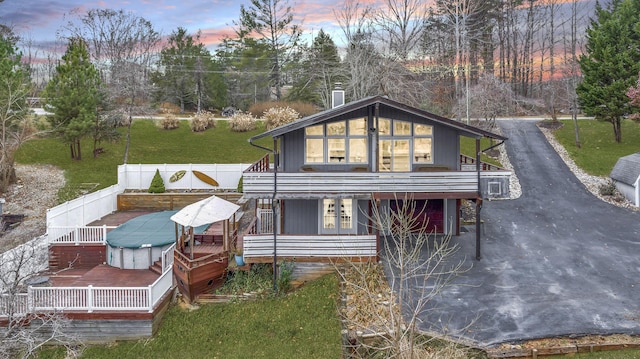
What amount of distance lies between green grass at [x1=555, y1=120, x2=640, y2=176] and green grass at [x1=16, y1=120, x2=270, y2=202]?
23628 mm

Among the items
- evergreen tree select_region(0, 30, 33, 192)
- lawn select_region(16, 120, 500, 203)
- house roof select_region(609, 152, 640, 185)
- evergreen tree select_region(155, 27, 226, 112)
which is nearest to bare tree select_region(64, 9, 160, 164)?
evergreen tree select_region(155, 27, 226, 112)

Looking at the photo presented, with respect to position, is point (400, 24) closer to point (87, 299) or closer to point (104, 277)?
point (104, 277)

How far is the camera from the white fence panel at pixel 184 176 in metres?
25.0

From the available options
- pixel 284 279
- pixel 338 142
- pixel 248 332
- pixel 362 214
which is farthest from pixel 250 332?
pixel 338 142

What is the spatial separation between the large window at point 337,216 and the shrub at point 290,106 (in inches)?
904

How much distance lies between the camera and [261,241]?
1516 centimetres

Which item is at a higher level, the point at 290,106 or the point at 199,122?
the point at 290,106

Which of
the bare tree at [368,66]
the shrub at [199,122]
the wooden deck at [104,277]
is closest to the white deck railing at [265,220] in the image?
the wooden deck at [104,277]

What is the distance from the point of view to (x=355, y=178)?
51.6 feet

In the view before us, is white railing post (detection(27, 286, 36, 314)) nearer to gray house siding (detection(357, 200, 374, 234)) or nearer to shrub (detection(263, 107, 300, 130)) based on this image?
gray house siding (detection(357, 200, 374, 234))

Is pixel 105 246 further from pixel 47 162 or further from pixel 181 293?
pixel 47 162

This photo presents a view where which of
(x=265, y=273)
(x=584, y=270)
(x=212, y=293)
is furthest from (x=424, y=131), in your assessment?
(x=212, y=293)

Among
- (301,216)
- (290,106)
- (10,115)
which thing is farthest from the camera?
(290,106)

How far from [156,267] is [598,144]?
105ft
